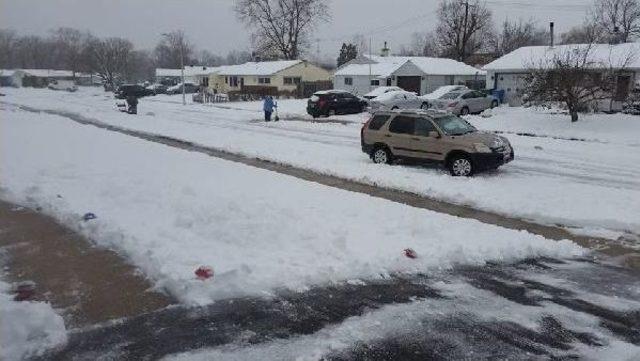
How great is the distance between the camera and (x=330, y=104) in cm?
3447

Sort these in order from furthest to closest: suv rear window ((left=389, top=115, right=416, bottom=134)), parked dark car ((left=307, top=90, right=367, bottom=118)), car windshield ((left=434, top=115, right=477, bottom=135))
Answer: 1. parked dark car ((left=307, top=90, right=367, bottom=118))
2. suv rear window ((left=389, top=115, right=416, bottom=134))
3. car windshield ((left=434, top=115, right=477, bottom=135))

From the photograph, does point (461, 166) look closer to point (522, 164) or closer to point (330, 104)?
point (522, 164)

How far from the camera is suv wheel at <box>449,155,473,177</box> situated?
1475 cm

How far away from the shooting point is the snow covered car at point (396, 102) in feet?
112

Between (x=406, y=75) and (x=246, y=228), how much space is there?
4080 cm

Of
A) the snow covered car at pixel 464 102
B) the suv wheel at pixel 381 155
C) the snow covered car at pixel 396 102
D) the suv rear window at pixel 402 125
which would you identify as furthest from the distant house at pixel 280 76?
the suv rear window at pixel 402 125

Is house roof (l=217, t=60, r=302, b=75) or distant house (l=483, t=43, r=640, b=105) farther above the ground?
house roof (l=217, t=60, r=302, b=75)

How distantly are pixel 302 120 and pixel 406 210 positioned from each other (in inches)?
889

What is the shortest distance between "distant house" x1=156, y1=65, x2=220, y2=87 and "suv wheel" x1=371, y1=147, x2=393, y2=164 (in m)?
64.7

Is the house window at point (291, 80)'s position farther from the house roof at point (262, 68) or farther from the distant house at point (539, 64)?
the distant house at point (539, 64)

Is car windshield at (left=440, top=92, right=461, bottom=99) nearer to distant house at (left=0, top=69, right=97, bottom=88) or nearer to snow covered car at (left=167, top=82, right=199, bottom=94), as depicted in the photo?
snow covered car at (left=167, top=82, right=199, bottom=94)

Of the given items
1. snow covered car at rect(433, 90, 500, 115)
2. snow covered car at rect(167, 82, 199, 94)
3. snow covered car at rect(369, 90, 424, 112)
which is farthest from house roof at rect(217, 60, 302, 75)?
snow covered car at rect(433, 90, 500, 115)

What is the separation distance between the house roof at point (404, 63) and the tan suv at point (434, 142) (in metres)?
31.1

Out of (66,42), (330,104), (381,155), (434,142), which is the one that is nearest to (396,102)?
(330,104)
